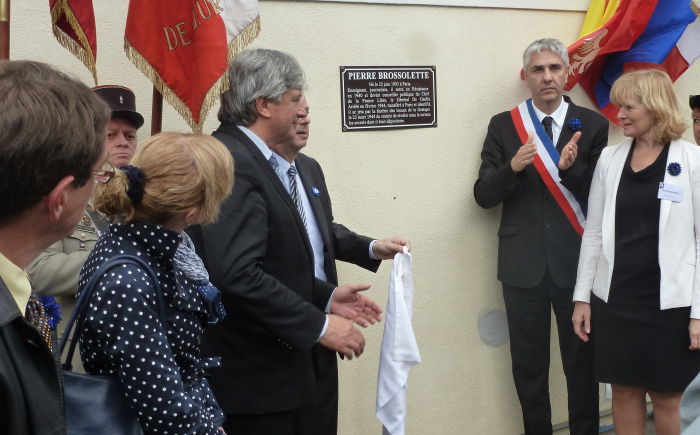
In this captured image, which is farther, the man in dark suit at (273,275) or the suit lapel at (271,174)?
the suit lapel at (271,174)

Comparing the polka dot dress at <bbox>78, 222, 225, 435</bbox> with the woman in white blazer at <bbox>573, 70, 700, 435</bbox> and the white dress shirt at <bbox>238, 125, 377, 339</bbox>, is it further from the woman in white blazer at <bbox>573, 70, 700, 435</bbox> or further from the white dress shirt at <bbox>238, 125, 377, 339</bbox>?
the woman in white blazer at <bbox>573, 70, 700, 435</bbox>

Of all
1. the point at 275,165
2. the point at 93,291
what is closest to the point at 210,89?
the point at 275,165

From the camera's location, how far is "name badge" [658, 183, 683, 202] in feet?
10.3

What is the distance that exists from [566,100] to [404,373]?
2189 millimetres

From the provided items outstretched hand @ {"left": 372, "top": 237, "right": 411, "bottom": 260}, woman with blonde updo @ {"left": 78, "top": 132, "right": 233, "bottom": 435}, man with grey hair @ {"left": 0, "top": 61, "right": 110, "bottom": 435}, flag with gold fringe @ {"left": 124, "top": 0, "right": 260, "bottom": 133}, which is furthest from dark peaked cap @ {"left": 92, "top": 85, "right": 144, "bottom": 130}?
man with grey hair @ {"left": 0, "top": 61, "right": 110, "bottom": 435}

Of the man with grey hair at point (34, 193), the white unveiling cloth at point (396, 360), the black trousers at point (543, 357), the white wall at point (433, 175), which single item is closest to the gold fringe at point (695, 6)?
the white wall at point (433, 175)

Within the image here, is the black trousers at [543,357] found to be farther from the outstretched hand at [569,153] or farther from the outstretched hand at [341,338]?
the outstretched hand at [341,338]

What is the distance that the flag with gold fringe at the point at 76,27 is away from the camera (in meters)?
2.46

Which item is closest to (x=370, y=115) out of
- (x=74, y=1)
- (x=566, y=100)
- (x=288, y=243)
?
(x=566, y=100)

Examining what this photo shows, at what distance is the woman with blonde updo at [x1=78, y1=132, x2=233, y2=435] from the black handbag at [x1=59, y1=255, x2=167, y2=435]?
0.02 meters

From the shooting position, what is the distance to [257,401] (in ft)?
7.91

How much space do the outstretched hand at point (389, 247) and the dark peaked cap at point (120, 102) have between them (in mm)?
1172

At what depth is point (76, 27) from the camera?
8.18 ft

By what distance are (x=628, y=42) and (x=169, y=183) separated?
3.39 m
